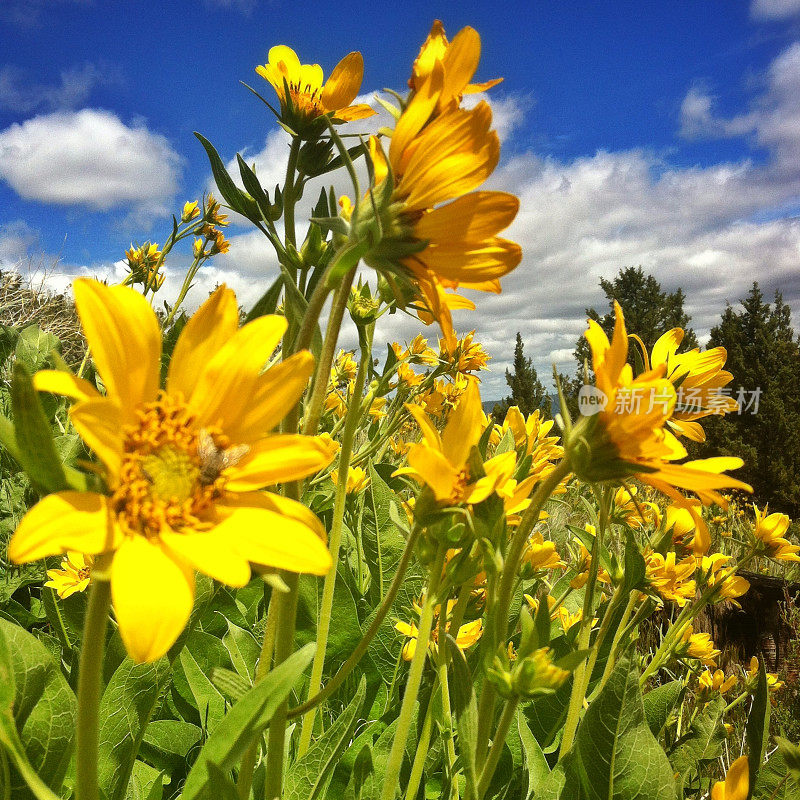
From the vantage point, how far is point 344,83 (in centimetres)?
107

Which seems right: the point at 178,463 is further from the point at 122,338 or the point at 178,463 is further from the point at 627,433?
the point at 627,433

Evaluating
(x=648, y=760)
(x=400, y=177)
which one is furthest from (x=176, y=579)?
(x=648, y=760)

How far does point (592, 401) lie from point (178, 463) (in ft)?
1.88

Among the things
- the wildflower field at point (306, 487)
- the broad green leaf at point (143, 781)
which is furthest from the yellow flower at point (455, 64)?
the broad green leaf at point (143, 781)

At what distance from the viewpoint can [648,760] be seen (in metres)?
1.17

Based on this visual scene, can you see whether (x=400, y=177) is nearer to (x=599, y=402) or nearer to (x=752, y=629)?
(x=599, y=402)

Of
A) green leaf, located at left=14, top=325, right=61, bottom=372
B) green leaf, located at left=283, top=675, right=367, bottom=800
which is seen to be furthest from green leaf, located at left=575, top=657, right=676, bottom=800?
green leaf, located at left=14, top=325, right=61, bottom=372

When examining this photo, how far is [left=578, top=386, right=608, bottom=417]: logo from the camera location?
0.87m

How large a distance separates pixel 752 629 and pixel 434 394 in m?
2.62

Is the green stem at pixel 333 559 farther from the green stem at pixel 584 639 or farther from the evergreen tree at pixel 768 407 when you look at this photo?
the evergreen tree at pixel 768 407

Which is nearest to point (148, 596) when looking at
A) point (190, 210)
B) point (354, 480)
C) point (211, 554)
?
point (211, 554)

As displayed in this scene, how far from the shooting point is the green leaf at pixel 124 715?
1105mm

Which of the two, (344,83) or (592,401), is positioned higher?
(344,83)

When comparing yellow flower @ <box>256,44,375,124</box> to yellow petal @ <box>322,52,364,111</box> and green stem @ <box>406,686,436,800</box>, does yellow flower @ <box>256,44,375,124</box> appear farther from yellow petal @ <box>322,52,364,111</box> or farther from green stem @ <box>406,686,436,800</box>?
green stem @ <box>406,686,436,800</box>
